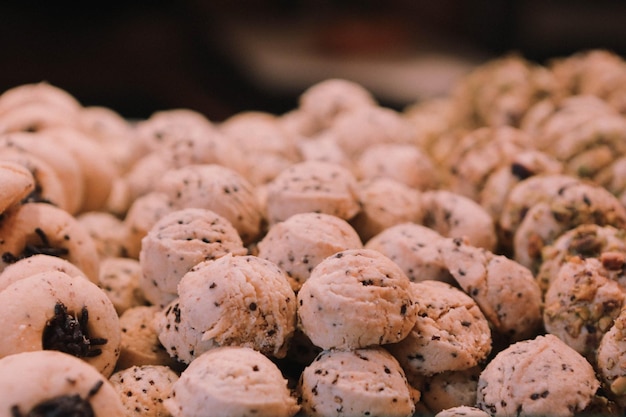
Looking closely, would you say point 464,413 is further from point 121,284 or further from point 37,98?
point 37,98

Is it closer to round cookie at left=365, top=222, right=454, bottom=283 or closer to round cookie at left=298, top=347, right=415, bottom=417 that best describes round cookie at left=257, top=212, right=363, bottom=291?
round cookie at left=365, top=222, right=454, bottom=283

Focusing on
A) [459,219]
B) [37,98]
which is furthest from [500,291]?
[37,98]

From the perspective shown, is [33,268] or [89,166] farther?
[89,166]

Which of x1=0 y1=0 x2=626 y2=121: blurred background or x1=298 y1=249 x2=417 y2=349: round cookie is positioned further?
x1=0 y1=0 x2=626 y2=121: blurred background

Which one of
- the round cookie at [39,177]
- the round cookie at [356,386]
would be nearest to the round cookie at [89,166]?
the round cookie at [39,177]

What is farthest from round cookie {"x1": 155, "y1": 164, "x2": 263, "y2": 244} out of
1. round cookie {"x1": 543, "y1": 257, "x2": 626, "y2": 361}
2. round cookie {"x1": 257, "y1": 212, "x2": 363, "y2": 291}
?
round cookie {"x1": 543, "y1": 257, "x2": 626, "y2": 361}

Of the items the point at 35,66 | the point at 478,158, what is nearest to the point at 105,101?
the point at 35,66
